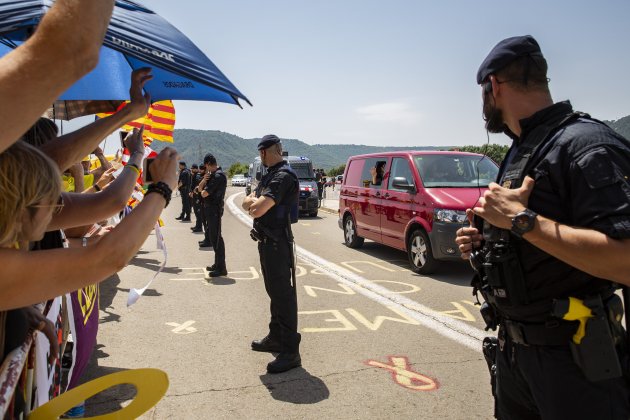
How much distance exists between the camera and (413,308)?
229 inches

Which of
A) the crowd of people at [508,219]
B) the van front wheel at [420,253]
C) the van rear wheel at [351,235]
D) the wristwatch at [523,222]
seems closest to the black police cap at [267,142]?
the crowd of people at [508,219]

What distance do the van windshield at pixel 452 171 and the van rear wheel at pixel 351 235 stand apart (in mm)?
2671

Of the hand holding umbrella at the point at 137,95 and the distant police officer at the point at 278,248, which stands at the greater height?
the hand holding umbrella at the point at 137,95

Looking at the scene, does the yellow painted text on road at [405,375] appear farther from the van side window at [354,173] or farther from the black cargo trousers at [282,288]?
the van side window at [354,173]

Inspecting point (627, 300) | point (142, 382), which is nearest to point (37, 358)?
point (142, 382)

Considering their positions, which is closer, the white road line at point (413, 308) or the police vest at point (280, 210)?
the police vest at point (280, 210)

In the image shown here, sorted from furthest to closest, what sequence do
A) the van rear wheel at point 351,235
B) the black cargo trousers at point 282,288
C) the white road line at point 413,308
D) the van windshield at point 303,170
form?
1. the van windshield at point 303,170
2. the van rear wheel at point 351,235
3. the white road line at point 413,308
4. the black cargo trousers at point 282,288

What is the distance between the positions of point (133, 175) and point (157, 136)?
439cm

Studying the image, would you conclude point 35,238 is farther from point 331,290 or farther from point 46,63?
point 331,290

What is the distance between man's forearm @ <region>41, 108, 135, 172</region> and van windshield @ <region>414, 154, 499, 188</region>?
20.4 feet

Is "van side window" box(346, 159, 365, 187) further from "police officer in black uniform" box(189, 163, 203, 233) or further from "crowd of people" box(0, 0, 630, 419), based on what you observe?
"crowd of people" box(0, 0, 630, 419)

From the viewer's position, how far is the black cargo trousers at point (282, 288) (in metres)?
4.12

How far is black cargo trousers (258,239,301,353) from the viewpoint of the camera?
13.5 ft

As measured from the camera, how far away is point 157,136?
20.9 feet
